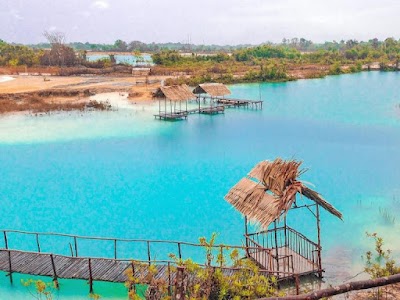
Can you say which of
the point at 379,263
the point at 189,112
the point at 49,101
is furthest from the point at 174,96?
the point at 379,263

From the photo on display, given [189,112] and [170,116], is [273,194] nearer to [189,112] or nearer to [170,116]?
[170,116]

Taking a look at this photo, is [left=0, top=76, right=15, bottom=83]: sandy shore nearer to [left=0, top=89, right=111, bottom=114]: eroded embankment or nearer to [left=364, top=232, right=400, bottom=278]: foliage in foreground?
[left=0, top=89, right=111, bottom=114]: eroded embankment

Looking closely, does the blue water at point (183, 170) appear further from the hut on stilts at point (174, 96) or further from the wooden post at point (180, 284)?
the wooden post at point (180, 284)

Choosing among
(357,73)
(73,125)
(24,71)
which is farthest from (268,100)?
(24,71)

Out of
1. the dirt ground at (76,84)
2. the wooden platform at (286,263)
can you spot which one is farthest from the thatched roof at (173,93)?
the wooden platform at (286,263)

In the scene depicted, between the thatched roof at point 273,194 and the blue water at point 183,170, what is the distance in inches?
69.4

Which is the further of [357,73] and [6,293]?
[357,73]

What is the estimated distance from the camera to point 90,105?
1127 inches

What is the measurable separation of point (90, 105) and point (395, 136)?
17.3 m

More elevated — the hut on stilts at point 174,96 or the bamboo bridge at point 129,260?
the hut on stilts at point 174,96

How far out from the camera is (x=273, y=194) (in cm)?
798

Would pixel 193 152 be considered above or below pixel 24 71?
below

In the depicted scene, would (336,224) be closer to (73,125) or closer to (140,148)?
(140,148)

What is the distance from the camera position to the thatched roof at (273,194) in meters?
7.53
